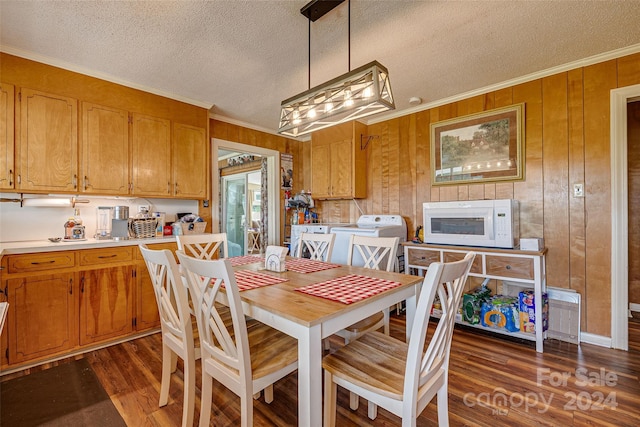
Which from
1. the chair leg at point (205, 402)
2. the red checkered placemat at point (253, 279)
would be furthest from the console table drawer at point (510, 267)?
the chair leg at point (205, 402)

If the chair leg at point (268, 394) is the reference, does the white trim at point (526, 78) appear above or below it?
above

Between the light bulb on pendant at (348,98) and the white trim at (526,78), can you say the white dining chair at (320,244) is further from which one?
the white trim at (526,78)

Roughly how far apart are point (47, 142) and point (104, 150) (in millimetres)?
380

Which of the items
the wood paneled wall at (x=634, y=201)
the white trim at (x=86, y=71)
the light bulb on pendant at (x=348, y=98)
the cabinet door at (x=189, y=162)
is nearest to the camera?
the light bulb on pendant at (x=348, y=98)

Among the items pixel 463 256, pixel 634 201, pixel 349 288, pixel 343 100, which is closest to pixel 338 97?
pixel 343 100

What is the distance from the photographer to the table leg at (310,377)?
110cm

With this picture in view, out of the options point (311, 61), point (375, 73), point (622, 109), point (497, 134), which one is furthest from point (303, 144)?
point (622, 109)

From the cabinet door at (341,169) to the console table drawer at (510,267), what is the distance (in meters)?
1.80

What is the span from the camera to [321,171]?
4121 mm

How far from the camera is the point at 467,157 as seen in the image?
3.11 metres

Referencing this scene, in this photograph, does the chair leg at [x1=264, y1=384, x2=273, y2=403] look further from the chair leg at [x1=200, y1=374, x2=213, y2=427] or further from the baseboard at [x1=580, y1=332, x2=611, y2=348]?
the baseboard at [x1=580, y1=332, x2=611, y2=348]

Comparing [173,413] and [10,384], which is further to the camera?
[10,384]

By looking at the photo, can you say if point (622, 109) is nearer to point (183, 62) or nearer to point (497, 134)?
point (497, 134)

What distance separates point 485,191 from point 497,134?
1.90 ft
